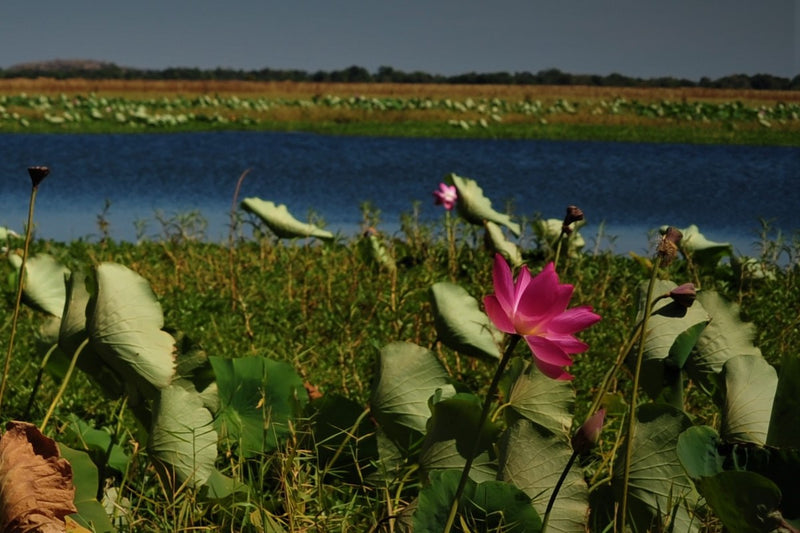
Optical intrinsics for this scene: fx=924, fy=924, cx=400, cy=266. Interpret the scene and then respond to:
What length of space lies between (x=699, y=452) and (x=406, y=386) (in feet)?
1.64

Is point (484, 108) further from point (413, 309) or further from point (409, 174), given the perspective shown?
point (413, 309)

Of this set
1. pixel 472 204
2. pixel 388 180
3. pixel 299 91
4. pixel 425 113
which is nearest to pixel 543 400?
pixel 472 204

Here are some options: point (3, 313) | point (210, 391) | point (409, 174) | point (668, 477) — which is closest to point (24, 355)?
point (3, 313)

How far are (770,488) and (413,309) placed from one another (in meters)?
2.53

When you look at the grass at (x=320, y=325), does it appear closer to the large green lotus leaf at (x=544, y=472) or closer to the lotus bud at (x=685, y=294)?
the large green lotus leaf at (x=544, y=472)

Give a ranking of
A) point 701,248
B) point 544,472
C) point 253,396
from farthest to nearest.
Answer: point 701,248 → point 253,396 → point 544,472

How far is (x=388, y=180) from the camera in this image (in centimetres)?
1174

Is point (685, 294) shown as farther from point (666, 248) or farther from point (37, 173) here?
point (37, 173)

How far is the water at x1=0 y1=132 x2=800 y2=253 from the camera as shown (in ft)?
27.7

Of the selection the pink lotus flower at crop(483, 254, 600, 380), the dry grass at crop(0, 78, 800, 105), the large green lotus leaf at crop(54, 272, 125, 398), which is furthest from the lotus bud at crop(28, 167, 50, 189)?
the dry grass at crop(0, 78, 800, 105)

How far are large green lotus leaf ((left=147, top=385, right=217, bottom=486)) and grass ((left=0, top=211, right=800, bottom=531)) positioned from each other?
0.04 metres

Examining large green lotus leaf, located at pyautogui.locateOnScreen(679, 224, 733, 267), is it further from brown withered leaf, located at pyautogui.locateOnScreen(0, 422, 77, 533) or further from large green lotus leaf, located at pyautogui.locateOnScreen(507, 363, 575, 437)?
brown withered leaf, located at pyautogui.locateOnScreen(0, 422, 77, 533)

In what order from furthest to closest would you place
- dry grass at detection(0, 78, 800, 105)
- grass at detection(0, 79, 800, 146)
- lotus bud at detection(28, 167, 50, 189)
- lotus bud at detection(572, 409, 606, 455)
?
dry grass at detection(0, 78, 800, 105) → grass at detection(0, 79, 800, 146) → lotus bud at detection(28, 167, 50, 189) → lotus bud at detection(572, 409, 606, 455)

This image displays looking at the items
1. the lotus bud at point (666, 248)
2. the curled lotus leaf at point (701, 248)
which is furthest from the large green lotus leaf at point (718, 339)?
the curled lotus leaf at point (701, 248)
